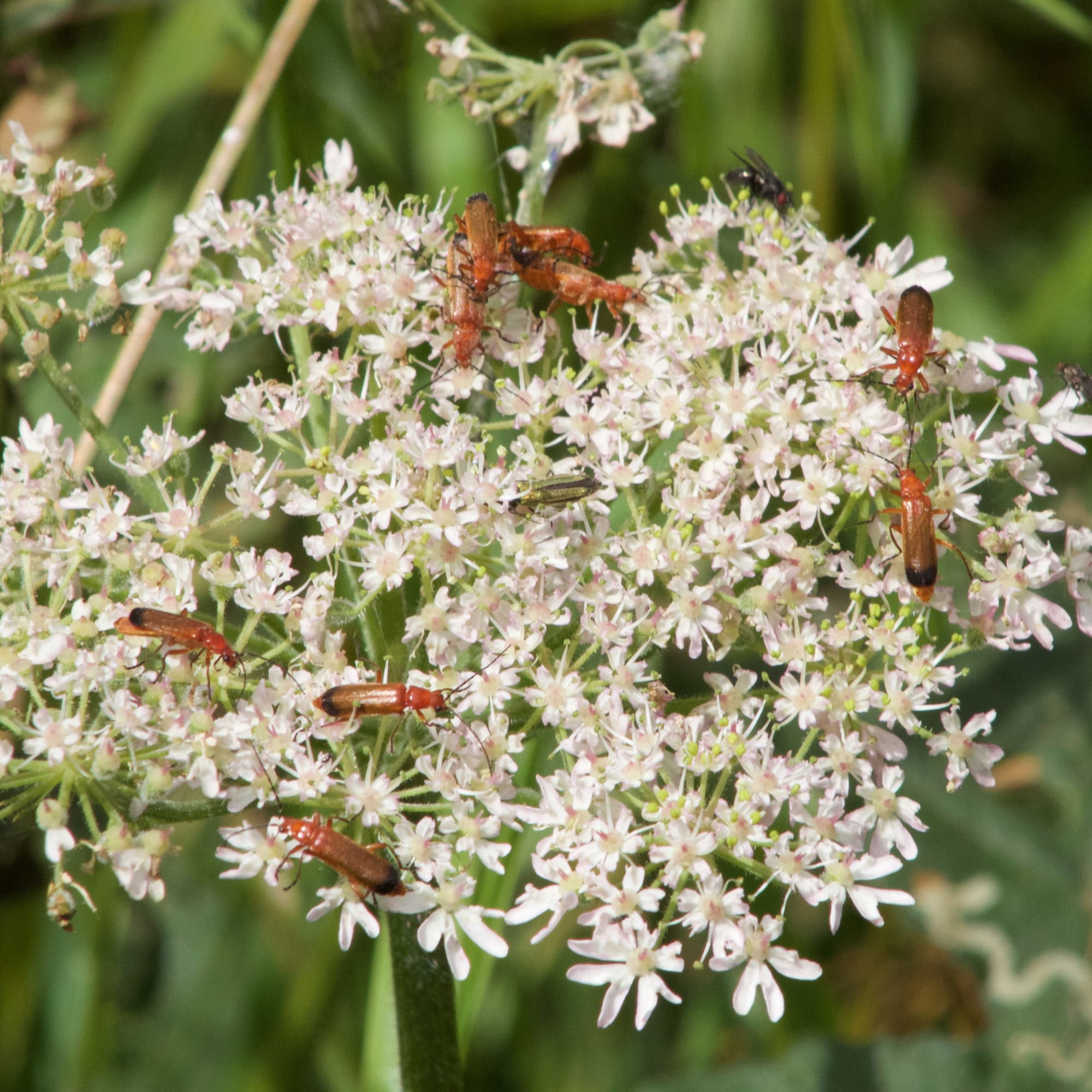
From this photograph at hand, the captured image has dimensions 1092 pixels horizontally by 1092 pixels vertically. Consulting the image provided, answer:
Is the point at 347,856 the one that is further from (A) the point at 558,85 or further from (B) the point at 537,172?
(A) the point at 558,85

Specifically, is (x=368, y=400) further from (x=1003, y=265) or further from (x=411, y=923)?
(x=1003, y=265)

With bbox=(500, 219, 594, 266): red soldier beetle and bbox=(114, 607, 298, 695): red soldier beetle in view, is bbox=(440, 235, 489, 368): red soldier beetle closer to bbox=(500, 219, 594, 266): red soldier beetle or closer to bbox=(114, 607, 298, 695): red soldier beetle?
bbox=(500, 219, 594, 266): red soldier beetle

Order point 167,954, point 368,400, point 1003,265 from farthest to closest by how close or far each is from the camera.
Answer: point 1003,265
point 167,954
point 368,400

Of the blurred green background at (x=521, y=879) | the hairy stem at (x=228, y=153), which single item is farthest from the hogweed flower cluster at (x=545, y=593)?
the blurred green background at (x=521, y=879)

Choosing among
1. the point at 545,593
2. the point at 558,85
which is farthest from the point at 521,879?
the point at 558,85

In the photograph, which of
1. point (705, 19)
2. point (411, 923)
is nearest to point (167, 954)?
point (411, 923)

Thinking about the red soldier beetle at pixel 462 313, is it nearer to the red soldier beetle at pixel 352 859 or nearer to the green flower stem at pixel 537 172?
the green flower stem at pixel 537 172
